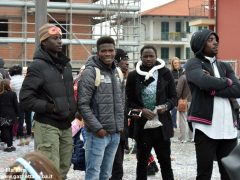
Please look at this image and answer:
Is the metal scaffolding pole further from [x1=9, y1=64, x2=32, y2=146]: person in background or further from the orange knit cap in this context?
[x1=9, y1=64, x2=32, y2=146]: person in background

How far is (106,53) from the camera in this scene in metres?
5.32

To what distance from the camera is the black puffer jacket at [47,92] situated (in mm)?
4844

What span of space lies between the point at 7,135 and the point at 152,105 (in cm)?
524

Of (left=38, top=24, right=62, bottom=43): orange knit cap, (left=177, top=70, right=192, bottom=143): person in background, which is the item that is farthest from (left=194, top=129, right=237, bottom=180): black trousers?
(left=177, top=70, right=192, bottom=143): person in background

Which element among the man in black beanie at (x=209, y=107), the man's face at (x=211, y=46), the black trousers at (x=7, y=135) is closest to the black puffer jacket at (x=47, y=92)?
the man in black beanie at (x=209, y=107)

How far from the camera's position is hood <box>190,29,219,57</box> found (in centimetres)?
501

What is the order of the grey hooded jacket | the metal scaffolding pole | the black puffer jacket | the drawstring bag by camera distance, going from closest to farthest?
the drawstring bag, the black puffer jacket, the grey hooded jacket, the metal scaffolding pole

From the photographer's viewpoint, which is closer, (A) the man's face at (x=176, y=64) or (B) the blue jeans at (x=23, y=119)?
(B) the blue jeans at (x=23, y=119)

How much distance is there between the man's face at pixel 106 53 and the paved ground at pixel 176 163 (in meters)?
2.16

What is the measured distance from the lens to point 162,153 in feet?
19.8

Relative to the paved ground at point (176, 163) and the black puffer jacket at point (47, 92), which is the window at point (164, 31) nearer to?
the paved ground at point (176, 163)

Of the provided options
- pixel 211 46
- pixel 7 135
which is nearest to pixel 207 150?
pixel 211 46

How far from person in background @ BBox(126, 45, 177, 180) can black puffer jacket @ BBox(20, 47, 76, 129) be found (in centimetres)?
124

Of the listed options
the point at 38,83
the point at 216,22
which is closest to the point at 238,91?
the point at 38,83
